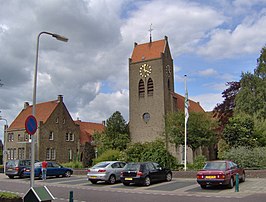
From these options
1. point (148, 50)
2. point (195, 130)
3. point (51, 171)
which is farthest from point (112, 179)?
point (148, 50)

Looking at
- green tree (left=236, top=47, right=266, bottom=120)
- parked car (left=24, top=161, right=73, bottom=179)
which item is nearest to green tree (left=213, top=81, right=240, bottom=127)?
green tree (left=236, top=47, right=266, bottom=120)

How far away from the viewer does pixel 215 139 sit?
4362 centimetres

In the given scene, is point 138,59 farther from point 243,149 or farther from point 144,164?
point 144,164

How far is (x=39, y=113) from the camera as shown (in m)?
58.6

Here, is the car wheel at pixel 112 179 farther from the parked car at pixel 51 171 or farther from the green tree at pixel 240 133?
the green tree at pixel 240 133

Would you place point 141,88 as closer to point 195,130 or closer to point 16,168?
point 195,130

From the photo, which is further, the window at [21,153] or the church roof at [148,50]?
the church roof at [148,50]

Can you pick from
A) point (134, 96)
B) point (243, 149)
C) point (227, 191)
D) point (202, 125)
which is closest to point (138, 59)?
point (134, 96)

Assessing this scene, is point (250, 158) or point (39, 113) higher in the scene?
point (39, 113)

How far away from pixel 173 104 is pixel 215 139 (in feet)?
43.2

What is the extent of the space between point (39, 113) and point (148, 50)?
21721 mm

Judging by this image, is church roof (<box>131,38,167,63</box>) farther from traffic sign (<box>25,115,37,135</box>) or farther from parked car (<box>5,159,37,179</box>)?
traffic sign (<box>25,115,37,135</box>)

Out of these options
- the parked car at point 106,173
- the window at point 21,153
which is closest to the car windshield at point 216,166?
the parked car at point 106,173

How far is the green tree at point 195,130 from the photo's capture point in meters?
41.3
